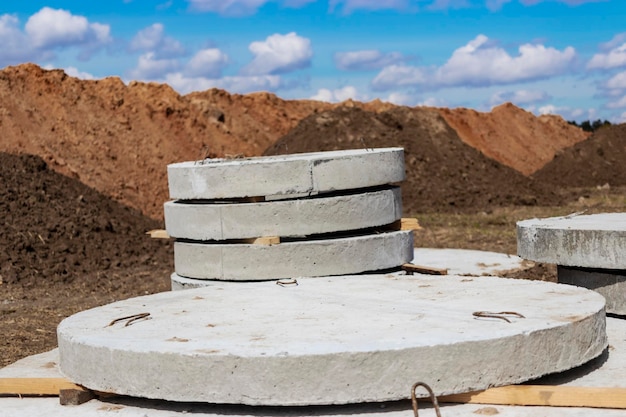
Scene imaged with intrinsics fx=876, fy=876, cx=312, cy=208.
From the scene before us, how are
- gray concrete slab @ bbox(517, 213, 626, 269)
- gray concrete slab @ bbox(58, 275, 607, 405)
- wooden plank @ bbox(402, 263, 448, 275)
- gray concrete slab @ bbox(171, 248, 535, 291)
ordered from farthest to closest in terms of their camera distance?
gray concrete slab @ bbox(171, 248, 535, 291)
wooden plank @ bbox(402, 263, 448, 275)
gray concrete slab @ bbox(517, 213, 626, 269)
gray concrete slab @ bbox(58, 275, 607, 405)

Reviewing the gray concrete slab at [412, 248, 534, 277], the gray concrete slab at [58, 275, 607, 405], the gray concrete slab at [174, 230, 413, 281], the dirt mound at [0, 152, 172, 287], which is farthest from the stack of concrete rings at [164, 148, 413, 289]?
the dirt mound at [0, 152, 172, 287]

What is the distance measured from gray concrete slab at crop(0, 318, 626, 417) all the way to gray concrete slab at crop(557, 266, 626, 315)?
54.2 inches

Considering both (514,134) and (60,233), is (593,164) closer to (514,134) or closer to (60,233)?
(514,134)

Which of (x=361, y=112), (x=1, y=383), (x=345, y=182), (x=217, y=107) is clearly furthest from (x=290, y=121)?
(x=1, y=383)

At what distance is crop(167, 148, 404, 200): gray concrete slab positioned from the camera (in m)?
7.98

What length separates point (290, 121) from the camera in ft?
126

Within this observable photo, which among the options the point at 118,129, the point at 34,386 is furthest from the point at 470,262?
the point at 118,129

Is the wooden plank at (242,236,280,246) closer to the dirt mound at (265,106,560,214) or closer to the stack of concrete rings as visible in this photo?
the stack of concrete rings

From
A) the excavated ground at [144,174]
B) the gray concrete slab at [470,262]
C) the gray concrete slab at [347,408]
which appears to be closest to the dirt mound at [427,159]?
the excavated ground at [144,174]

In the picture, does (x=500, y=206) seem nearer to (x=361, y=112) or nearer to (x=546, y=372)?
(x=361, y=112)

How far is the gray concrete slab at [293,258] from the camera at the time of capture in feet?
26.1

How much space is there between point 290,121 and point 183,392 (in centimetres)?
3393

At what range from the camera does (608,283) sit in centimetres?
718

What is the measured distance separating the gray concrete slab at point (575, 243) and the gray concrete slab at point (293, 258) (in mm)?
1350
